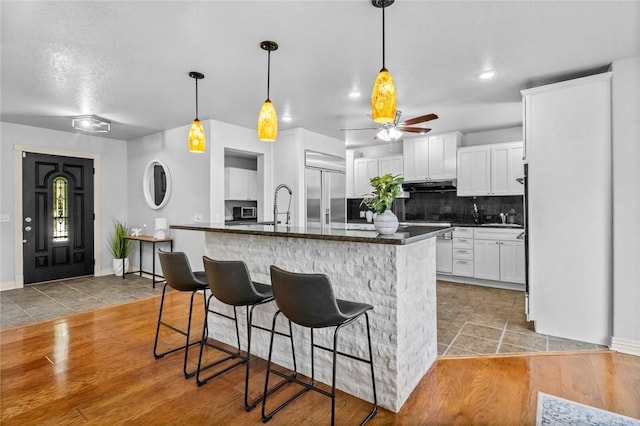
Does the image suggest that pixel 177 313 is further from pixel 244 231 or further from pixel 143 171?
pixel 143 171

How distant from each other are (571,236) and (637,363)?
109 centimetres

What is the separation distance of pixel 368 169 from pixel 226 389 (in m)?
5.17

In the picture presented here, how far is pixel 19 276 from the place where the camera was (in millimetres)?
5082

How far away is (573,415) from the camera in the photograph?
2.01 m

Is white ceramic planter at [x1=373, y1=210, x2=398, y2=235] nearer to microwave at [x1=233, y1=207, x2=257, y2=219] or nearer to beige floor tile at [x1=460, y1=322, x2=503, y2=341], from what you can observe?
beige floor tile at [x1=460, y1=322, x2=503, y2=341]

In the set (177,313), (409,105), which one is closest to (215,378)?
(177,313)

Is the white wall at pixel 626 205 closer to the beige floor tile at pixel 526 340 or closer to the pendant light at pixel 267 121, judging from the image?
the beige floor tile at pixel 526 340

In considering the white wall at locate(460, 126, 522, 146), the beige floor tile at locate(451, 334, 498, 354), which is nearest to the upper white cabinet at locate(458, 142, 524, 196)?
the white wall at locate(460, 126, 522, 146)

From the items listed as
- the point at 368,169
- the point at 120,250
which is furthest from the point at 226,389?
the point at 368,169

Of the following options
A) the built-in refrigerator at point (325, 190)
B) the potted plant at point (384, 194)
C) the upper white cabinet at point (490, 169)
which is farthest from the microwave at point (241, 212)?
the potted plant at point (384, 194)

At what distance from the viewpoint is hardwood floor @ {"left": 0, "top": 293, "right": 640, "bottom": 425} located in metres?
2.03

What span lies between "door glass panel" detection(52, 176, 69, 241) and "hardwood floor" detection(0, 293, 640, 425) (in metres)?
2.92

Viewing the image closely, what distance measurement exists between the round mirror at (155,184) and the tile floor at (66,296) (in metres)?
1.33

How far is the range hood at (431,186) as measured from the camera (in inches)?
231
